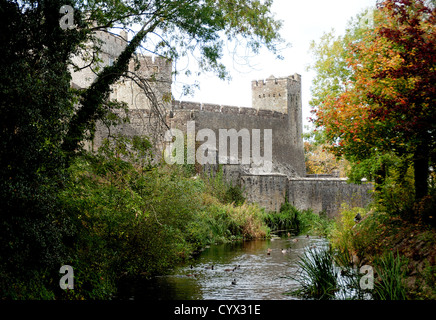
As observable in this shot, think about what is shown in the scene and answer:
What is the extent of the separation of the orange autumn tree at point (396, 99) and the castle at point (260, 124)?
762 centimetres

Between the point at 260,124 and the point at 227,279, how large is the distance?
986 inches

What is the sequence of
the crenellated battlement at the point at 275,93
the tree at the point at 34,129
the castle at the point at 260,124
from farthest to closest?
the crenellated battlement at the point at 275,93
the castle at the point at 260,124
the tree at the point at 34,129

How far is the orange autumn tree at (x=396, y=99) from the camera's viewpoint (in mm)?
7445

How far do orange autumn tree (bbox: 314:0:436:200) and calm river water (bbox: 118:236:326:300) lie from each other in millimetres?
3108

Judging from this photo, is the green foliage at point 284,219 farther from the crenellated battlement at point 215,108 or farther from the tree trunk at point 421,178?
the tree trunk at point 421,178

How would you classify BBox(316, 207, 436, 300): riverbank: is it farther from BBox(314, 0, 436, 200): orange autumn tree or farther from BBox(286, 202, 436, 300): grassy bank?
BBox(314, 0, 436, 200): orange autumn tree

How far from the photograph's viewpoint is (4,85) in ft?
18.3

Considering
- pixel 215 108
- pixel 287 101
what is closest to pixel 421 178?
pixel 215 108

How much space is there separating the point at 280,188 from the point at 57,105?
20136mm

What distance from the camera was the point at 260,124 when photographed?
34750 millimetres

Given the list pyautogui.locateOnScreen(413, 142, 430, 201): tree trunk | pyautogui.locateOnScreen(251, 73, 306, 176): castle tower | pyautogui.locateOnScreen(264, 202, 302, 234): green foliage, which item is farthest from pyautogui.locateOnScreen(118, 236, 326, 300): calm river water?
pyautogui.locateOnScreen(251, 73, 306, 176): castle tower

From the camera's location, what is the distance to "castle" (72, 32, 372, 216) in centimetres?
2394

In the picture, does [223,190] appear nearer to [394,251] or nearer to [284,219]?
[284,219]

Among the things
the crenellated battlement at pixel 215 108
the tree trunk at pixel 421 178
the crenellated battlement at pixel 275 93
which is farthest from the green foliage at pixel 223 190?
the crenellated battlement at pixel 275 93
